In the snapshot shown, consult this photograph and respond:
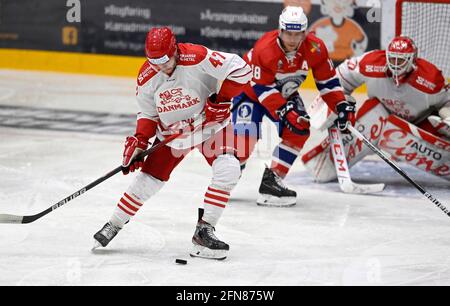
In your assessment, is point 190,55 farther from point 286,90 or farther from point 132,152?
point 286,90

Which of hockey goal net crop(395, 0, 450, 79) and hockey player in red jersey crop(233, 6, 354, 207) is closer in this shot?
hockey player in red jersey crop(233, 6, 354, 207)

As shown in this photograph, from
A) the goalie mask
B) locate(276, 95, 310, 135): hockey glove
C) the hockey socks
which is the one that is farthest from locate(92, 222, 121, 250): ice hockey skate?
the goalie mask

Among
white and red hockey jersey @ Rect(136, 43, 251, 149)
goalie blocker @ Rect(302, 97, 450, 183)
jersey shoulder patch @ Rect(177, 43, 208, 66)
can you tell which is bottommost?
goalie blocker @ Rect(302, 97, 450, 183)

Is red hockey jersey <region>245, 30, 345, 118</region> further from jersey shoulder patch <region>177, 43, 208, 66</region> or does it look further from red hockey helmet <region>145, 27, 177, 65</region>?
red hockey helmet <region>145, 27, 177, 65</region>

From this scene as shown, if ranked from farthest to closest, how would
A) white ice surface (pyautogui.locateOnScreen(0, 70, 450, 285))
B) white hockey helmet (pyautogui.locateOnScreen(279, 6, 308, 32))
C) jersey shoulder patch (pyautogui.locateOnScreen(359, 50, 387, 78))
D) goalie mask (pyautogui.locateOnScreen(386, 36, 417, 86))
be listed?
1. jersey shoulder patch (pyautogui.locateOnScreen(359, 50, 387, 78))
2. goalie mask (pyautogui.locateOnScreen(386, 36, 417, 86))
3. white hockey helmet (pyautogui.locateOnScreen(279, 6, 308, 32))
4. white ice surface (pyautogui.locateOnScreen(0, 70, 450, 285))

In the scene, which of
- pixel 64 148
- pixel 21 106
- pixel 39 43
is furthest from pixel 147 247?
pixel 39 43

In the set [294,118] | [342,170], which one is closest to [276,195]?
[294,118]

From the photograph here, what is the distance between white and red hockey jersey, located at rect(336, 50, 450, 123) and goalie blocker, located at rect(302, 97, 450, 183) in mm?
84

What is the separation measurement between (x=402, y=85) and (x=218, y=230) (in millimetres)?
1674

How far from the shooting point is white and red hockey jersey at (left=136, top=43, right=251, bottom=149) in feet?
14.0

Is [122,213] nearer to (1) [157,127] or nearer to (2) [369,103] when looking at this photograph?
(1) [157,127]

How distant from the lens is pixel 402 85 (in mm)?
5898

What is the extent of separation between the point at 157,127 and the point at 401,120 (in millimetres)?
2037

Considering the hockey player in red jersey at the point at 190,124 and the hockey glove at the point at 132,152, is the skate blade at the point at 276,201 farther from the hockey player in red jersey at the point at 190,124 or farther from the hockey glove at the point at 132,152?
the hockey glove at the point at 132,152
